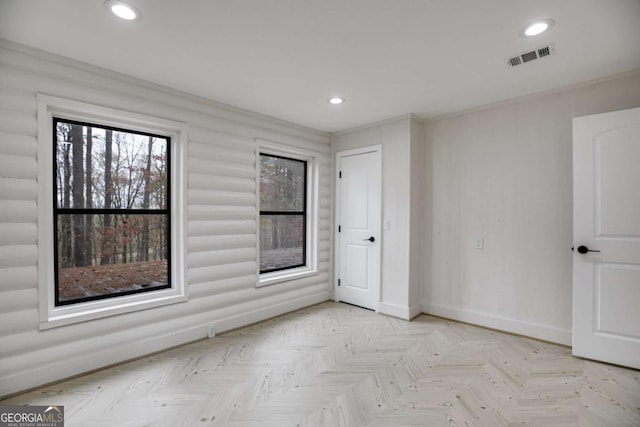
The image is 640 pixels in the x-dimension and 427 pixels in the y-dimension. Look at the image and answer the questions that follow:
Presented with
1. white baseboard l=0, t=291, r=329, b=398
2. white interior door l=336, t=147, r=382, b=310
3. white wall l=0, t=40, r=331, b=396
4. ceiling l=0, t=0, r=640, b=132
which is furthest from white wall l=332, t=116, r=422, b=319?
white baseboard l=0, t=291, r=329, b=398

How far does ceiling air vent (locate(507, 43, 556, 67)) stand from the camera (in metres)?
2.32

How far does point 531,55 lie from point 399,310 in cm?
292

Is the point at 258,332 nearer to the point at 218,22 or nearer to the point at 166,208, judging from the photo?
the point at 166,208

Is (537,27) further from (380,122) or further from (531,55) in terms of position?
(380,122)

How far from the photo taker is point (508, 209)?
341cm

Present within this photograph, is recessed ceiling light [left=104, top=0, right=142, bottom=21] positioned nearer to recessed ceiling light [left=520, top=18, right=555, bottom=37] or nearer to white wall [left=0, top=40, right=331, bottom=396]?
white wall [left=0, top=40, right=331, bottom=396]

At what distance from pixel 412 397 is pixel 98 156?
125 inches

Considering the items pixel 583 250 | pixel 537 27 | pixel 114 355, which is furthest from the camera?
pixel 583 250

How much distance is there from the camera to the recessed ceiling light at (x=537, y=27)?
1.99 metres

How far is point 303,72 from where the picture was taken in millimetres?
2693

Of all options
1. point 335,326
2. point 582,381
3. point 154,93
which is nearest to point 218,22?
point 154,93

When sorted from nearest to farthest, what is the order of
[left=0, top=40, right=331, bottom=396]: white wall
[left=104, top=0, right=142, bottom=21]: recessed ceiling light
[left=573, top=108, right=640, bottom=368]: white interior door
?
[left=104, top=0, right=142, bottom=21]: recessed ceiling light < [left=0, top=40, right=331, bottom=396]: white wall < [left=573, top=108, right=640, bottom=368]: white interior door

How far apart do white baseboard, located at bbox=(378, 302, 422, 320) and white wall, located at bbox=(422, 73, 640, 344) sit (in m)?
0.19

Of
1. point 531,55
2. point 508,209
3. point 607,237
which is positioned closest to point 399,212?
point 508,209
